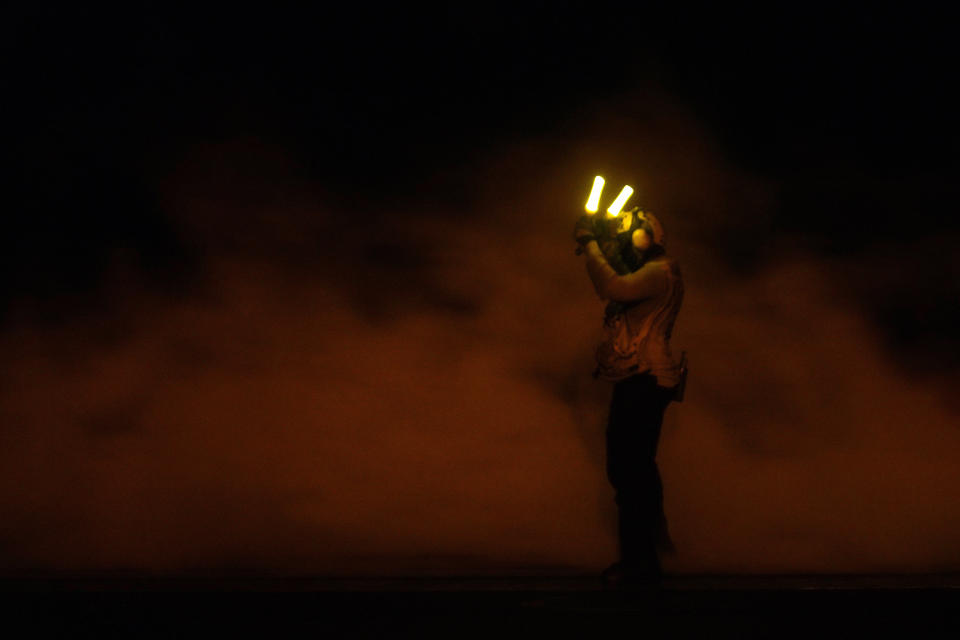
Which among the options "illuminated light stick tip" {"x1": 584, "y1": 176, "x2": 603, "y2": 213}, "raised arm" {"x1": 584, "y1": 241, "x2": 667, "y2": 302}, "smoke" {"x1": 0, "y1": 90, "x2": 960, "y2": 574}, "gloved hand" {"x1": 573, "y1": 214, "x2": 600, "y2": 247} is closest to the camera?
"raised arm" {"x1": 584, "y1": 241, "x2": 667, "y2": 302}

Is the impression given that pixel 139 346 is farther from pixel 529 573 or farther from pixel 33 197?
pixel 529 573

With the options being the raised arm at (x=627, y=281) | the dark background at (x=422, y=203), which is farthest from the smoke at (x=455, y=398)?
the raised arm at (x=627, y=281)

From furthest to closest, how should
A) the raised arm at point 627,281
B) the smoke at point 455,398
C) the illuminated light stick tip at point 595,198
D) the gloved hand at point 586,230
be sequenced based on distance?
the smoke at point 455,398
the illuminated light stick tip at point 595,198
the gloved hand at point 586,230
the raised arm at point 627,281

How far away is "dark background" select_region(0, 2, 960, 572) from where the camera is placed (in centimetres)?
533

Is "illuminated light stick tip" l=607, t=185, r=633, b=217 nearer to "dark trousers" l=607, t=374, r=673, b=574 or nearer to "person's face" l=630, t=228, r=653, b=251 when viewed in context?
"person's face" l=630, t=228, r=653, b=251

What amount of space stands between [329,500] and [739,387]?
2.06 meters

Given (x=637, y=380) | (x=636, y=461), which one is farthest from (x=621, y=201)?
(x=636, y=461)

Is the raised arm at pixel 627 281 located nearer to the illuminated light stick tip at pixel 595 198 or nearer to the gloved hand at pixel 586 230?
the gloved hand at pixel 586 230

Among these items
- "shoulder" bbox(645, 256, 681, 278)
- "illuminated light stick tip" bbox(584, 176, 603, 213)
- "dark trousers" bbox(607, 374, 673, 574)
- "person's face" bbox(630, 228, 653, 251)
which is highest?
"illuminated light stick tip" bbox(584, 176, 603, 213)

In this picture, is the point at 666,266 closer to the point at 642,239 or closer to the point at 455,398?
the point at 642,239

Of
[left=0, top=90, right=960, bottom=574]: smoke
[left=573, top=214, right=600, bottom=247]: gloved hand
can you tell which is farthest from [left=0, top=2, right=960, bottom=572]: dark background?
[left=573, top=214, right=600, bottom=247]: gloved hand

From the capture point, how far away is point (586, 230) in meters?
4.70

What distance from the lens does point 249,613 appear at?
3.95m

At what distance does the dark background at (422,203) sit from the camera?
17.5 ft
